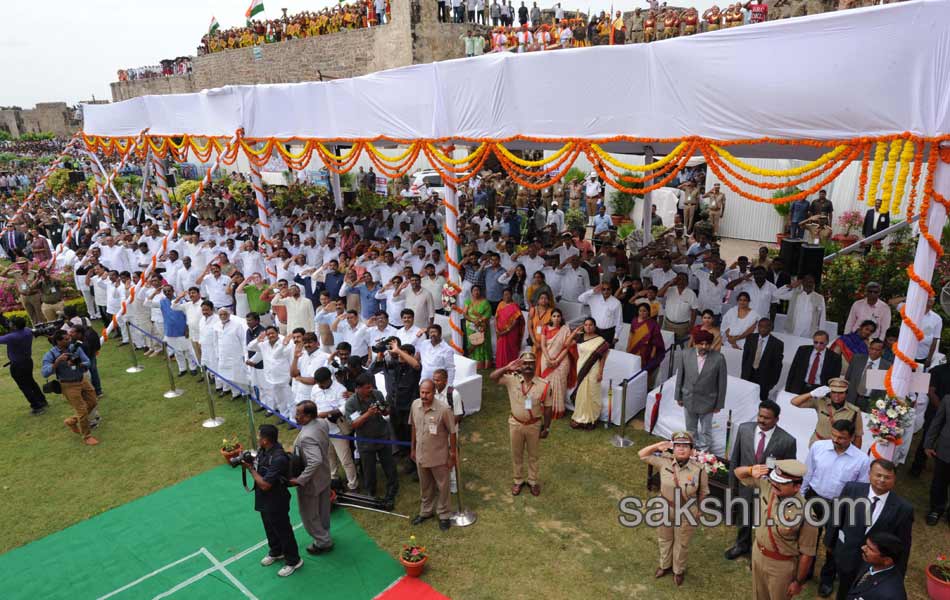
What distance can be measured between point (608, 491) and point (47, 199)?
94.9 ft

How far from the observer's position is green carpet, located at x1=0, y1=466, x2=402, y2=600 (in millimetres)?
5664

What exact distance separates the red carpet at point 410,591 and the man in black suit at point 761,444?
9.00 ft

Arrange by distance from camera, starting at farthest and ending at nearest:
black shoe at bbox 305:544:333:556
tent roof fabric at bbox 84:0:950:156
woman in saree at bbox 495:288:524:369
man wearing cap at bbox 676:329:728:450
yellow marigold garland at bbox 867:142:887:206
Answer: woman in saree at bbox 495:288:524:369, man wearing cap at bbox 676:329:728:450, black shoe at bbox 305:544:333:556, yellow marigold garland at bbox 867:142:887:206, tent roof fabric at bbox 84:0:950:156

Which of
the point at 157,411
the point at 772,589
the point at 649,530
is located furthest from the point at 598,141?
→ the point at 157,411

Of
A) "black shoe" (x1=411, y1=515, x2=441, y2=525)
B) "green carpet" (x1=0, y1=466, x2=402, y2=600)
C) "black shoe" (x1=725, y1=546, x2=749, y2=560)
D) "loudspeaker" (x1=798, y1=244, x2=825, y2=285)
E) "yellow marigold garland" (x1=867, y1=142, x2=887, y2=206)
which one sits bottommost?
"green carpet" (x1=0, y1=466, x2=402, y2=600)

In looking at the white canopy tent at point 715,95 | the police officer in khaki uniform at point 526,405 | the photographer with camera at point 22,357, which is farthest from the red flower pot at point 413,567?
the photographer with camera at point 22,357

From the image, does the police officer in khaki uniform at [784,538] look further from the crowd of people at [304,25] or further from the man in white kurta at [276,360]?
the crowd of people at [304,25]

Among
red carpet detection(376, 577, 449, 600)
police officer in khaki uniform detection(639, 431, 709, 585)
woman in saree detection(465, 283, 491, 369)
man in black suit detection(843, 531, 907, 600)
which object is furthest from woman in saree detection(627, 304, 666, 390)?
man in black suit detection(843, 531, 907, 600)

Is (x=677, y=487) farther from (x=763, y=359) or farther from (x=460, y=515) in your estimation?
(x=763, y=359)

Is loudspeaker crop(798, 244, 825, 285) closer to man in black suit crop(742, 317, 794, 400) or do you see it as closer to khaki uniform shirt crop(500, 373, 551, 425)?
man in black suit crop(742, 317, 794, 400)

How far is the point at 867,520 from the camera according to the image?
4.64 metres

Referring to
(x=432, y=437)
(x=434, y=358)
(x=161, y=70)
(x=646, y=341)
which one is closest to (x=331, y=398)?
(x=434, y=358)

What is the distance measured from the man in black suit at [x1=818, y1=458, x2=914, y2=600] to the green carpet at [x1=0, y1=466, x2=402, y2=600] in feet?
12.2

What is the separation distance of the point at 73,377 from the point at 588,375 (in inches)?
268
